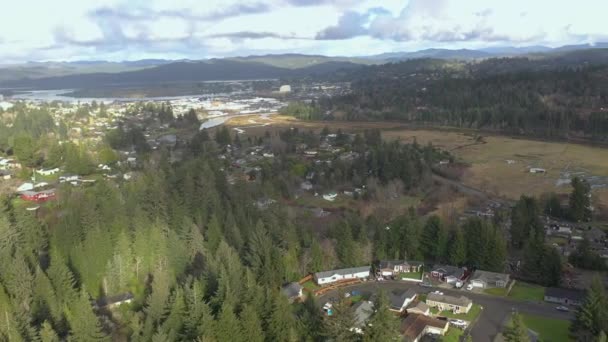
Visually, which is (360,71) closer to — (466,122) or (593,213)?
(466,122)

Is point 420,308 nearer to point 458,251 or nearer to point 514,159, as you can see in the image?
point 458,251

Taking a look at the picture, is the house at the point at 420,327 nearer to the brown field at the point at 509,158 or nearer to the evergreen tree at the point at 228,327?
the evergreen tree at the point at 228,327

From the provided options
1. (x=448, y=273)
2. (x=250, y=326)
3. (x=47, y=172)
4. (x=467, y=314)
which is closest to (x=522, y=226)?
(x=448, y=273)

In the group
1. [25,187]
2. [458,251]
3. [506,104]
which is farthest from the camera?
[506,104]

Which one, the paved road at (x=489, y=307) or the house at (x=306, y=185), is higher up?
the paved road at (x=489, y=307)

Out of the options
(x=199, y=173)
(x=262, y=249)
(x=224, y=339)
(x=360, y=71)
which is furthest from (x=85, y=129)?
(x=360, y=71)

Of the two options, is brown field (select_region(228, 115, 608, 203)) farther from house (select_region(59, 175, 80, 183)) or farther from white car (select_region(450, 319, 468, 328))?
house (select_region(59, 175, 80, 183))

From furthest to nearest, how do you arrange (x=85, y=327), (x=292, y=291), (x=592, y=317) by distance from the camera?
(x=292, y=291)
(x=592, y=317)
(x=85, y=327)

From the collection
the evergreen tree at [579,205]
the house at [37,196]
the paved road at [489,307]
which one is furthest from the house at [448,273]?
the house at [37,196]
